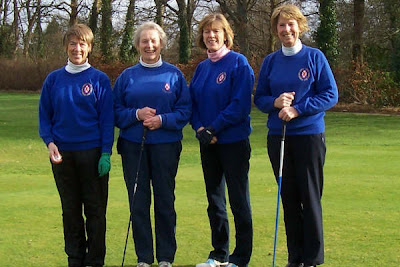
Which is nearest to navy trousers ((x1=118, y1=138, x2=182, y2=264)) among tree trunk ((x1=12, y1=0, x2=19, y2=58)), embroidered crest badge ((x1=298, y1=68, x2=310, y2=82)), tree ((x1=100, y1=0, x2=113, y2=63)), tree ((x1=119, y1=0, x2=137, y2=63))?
embroidered crest badge ((x1=298, y1=68, x2=310, y2=82))

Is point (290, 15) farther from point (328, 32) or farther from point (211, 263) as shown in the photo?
point (328, 32)

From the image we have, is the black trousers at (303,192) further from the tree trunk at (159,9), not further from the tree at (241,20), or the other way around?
the tree trunk at (159,9)

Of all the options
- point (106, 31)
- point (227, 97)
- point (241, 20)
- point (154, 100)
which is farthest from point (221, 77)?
point (106, 31)

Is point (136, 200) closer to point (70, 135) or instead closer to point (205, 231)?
point (70, 135)

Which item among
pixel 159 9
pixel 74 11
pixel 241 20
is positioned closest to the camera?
pixel 241 20

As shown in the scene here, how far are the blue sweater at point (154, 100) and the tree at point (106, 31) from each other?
3737 centimetres

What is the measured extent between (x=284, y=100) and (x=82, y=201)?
1.67m

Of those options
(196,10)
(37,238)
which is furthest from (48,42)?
(37,238)

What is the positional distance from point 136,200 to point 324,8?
86.4 feet

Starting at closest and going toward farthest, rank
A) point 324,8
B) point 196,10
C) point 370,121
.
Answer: point 370,121 < point 324,8 < point 196,10

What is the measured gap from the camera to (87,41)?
4574 mm

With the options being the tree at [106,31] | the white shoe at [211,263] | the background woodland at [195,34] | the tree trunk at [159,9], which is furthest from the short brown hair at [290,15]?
the tree at [106,31]

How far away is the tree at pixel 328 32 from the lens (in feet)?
95.6

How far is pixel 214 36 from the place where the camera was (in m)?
4.59
